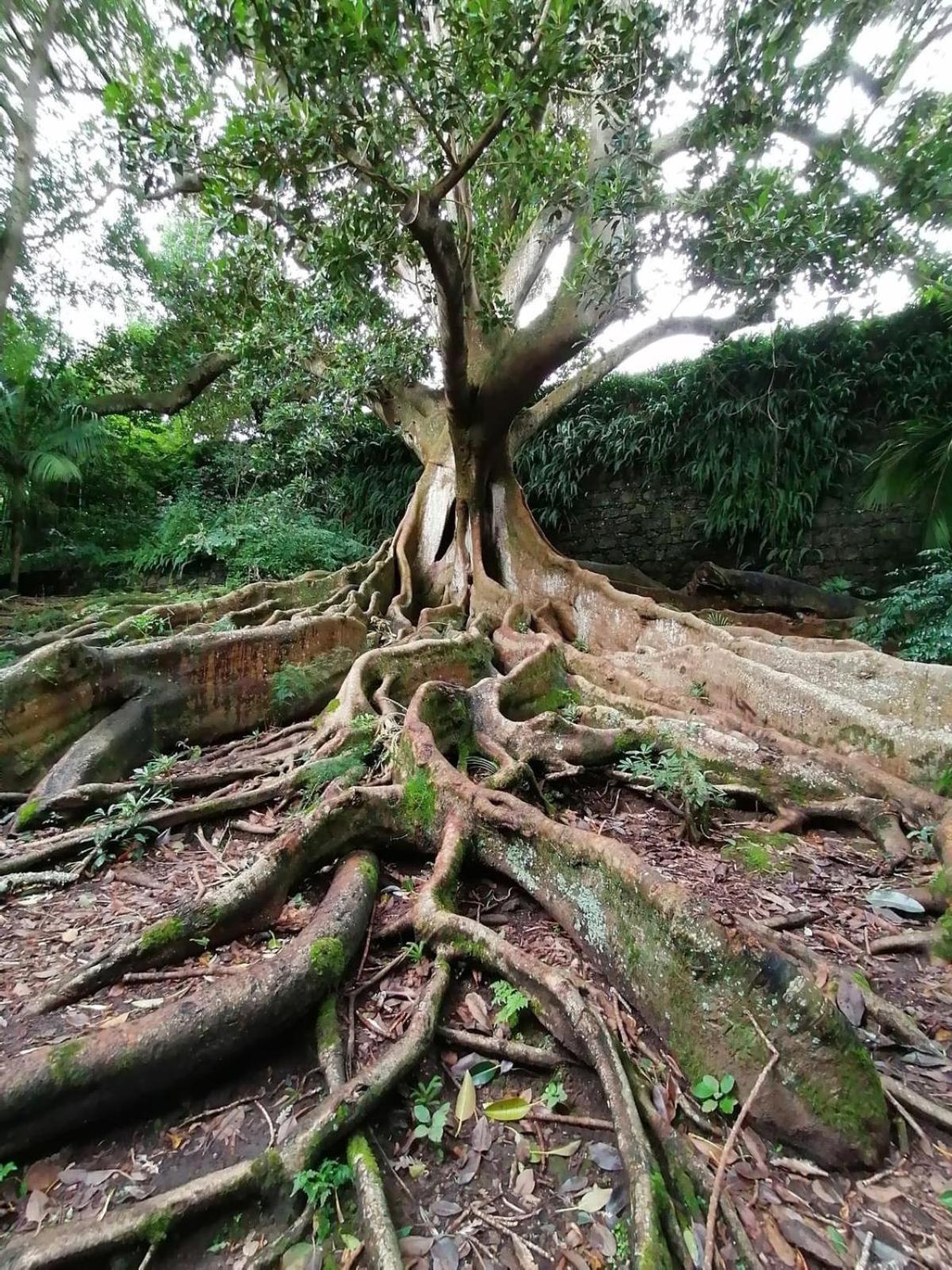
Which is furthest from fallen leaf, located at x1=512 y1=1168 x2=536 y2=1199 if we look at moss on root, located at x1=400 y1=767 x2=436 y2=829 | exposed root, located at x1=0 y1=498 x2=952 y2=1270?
moss on root, located at x1=400 y1=767 x2=436 y2=829

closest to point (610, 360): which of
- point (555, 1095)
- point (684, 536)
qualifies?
point (684, 536)

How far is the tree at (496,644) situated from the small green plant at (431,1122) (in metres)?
0.12

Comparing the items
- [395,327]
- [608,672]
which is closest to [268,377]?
[395,327]

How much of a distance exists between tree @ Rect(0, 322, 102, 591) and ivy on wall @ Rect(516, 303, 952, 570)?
20.4 feet

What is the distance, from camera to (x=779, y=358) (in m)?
7.68

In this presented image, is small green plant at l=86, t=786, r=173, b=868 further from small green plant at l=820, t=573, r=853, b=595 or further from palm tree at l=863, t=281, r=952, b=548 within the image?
small green plant at l=820, t=573, r=853, b=595

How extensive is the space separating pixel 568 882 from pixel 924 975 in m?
1.20

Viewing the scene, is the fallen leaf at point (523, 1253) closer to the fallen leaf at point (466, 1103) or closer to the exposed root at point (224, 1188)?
the fallen leaf at point (466, 1103)

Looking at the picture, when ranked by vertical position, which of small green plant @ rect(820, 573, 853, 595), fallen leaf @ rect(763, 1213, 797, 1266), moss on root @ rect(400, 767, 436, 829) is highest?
small green plant @ rect(820, 573, 853, 595)

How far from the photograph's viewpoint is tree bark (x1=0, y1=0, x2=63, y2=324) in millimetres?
3061

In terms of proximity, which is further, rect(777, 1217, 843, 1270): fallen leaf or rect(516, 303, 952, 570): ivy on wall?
rect(516, 303, 952, 570): ivy on wall

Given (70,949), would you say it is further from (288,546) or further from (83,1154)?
(288,546)

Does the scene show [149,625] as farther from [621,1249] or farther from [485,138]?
[621,1249]

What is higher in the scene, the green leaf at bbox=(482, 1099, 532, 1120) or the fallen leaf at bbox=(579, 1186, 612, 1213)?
the fallen leaf at bbox=(579, 1186, 612, 1213)
